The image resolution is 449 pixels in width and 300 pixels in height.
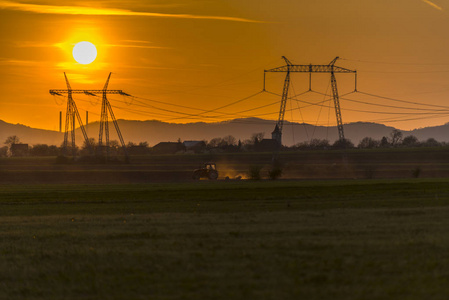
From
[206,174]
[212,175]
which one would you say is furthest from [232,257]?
[206,174]

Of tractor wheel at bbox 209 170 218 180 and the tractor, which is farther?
the tractor

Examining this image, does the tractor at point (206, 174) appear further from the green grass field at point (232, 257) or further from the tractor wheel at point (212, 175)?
the green grass field at point (232, 257)

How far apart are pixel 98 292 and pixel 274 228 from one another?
9580 millimetres

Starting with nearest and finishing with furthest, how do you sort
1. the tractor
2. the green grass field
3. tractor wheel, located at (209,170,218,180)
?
1. the green grass field
2. tractor wheel, located at (209,170,218,180)
3. the tractor

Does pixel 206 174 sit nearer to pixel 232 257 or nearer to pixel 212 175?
pixel 212 175

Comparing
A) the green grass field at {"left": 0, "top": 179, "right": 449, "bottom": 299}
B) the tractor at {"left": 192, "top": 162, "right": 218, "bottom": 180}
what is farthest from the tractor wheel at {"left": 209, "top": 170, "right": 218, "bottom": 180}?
the green grass field at {"left": 0, "top": 179, "right": 449, "bottom": 299}

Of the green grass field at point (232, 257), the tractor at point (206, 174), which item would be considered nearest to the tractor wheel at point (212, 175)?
the tractor at point (206, 174)

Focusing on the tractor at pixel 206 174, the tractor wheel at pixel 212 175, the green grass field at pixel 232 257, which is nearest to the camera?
the green grass field at pixel 232 257

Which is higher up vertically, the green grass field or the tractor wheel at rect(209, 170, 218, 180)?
the tractor wheel at rect(209, 170, 218, 180)

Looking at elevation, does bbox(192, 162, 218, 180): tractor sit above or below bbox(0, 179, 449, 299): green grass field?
above

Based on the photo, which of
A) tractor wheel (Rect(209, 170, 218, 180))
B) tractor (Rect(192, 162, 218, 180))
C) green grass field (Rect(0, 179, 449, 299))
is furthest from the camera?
tractor (Rect(192, 162, 218, 180))

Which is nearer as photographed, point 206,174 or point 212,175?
point 212,175

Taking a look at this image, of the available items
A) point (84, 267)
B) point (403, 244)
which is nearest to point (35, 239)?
point (84, 267)

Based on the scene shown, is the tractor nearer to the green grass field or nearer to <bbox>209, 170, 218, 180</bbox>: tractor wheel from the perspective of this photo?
<bbox>209, 170, 218, 180</bbox>: tractor wheel
